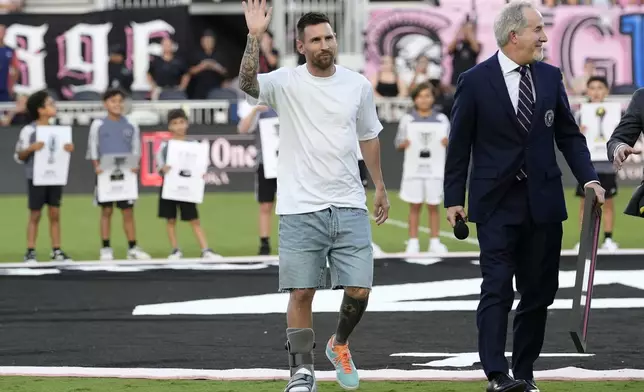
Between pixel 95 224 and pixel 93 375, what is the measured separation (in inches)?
449

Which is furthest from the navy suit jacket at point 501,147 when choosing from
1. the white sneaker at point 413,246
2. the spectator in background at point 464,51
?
the spectator in background at point 464,51

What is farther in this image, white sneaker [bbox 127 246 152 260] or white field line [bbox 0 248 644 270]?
white sneaker [bbox 127 246 152 260]

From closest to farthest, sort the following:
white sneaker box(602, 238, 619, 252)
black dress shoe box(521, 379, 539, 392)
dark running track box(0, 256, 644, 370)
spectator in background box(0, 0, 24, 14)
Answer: black dress shoe box(521, 379, 539, 392) → dark running track box(0, 256, 644, 370) → white sneaker box(602, 238, 619, 252) → spectator in background box(0, 0, 24, 14)

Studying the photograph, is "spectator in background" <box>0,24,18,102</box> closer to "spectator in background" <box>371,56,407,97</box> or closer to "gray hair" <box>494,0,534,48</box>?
"spectator in background" <box>371,56,407,97</box>

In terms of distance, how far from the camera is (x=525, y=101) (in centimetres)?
768

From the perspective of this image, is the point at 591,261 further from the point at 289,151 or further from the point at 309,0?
the point at 309,0

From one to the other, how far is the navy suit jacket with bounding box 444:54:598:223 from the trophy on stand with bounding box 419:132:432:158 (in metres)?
8.42

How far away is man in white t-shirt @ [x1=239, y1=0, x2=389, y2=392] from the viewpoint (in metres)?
7.89

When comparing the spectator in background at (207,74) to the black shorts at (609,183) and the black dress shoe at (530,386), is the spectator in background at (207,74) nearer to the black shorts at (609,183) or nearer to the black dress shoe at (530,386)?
the black shorts at (609,183)

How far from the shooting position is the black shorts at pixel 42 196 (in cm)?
1566

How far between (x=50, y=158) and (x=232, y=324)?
18.3 feet

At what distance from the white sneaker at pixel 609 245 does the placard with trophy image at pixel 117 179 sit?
4948mm

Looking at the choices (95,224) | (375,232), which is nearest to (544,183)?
(375,232)

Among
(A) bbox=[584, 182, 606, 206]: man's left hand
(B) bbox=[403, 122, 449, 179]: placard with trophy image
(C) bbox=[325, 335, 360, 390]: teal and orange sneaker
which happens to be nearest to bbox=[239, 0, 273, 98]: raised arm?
(C) bbox=[325, 335, 360, 390]: teal and orange sneaker
